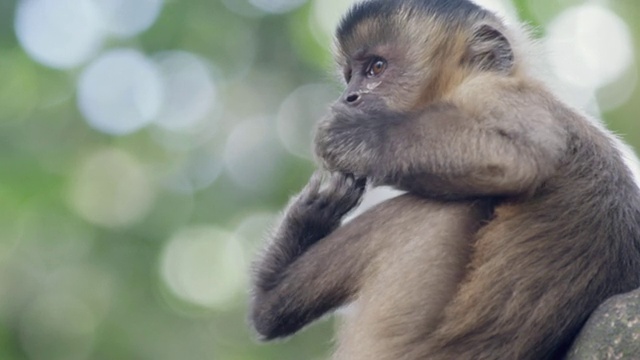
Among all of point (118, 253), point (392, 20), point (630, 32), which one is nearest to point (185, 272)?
point (118, 253)

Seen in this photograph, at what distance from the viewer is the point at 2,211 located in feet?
35.3

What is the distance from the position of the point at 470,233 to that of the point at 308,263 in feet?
2.41

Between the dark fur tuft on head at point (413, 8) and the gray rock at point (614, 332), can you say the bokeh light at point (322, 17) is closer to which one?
the dark fur tuft on head at point (413, 8)

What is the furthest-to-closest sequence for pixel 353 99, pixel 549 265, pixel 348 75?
pixel 348 75 → pixel 353 99 → pixel 549 265

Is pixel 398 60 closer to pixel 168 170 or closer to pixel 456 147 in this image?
pixel 456 147

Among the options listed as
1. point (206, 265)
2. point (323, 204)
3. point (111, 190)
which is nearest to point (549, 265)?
point (323, 204)

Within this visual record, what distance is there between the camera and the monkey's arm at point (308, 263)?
514 centimetres

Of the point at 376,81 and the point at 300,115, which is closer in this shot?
the point at 376,81

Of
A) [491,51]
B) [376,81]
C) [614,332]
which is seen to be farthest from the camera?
[376,81]

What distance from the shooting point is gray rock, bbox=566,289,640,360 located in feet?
14.8

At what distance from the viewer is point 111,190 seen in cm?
1194

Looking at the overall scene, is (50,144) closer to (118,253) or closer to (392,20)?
(118,253)

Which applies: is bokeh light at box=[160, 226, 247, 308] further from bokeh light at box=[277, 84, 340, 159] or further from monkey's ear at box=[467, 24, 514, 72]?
monkey's ear at box=[467, 24, 514, 72]

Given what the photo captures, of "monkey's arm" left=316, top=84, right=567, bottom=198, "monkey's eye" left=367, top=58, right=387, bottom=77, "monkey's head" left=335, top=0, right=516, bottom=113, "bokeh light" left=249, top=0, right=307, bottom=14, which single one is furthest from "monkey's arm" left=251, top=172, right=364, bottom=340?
"bokeh light" left=249, top=0, right=307, bottom=14
